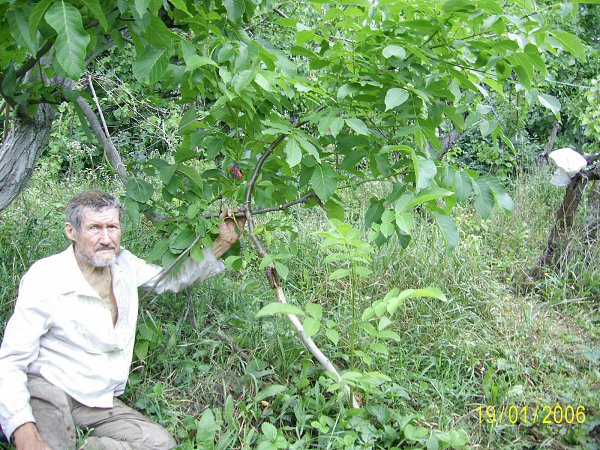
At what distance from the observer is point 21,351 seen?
2482 millimetres

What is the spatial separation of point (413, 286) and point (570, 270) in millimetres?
1455

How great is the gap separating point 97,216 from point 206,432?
3.59ft

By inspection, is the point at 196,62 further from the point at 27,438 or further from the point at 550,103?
the point at 27,438

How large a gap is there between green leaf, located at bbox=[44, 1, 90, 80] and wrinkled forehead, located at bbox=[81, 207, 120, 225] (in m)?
0.96

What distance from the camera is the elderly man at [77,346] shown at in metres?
2.48

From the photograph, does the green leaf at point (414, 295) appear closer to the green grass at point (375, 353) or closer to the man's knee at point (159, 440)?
the green grass at point (375, 353)

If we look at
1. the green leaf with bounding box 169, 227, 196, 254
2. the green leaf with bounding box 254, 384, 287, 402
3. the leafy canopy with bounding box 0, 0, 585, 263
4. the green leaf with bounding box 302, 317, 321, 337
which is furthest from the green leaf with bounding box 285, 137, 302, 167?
the green leaf with bounding box 254, 384, 287, 402

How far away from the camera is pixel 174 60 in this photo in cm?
344

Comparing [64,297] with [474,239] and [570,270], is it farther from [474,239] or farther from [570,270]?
[570,270]

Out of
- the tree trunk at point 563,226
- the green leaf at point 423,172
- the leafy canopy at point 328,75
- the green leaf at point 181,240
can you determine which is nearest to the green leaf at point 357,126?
the leafy canopy at point 328,75

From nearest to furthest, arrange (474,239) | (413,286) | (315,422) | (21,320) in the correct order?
(21,320) < (315,422) < (413,286) < (474,239)

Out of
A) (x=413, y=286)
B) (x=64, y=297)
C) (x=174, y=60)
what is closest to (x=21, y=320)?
(x=64, y=297)

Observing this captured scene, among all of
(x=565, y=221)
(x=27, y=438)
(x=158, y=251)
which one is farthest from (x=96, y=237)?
(x=565, y=221)
